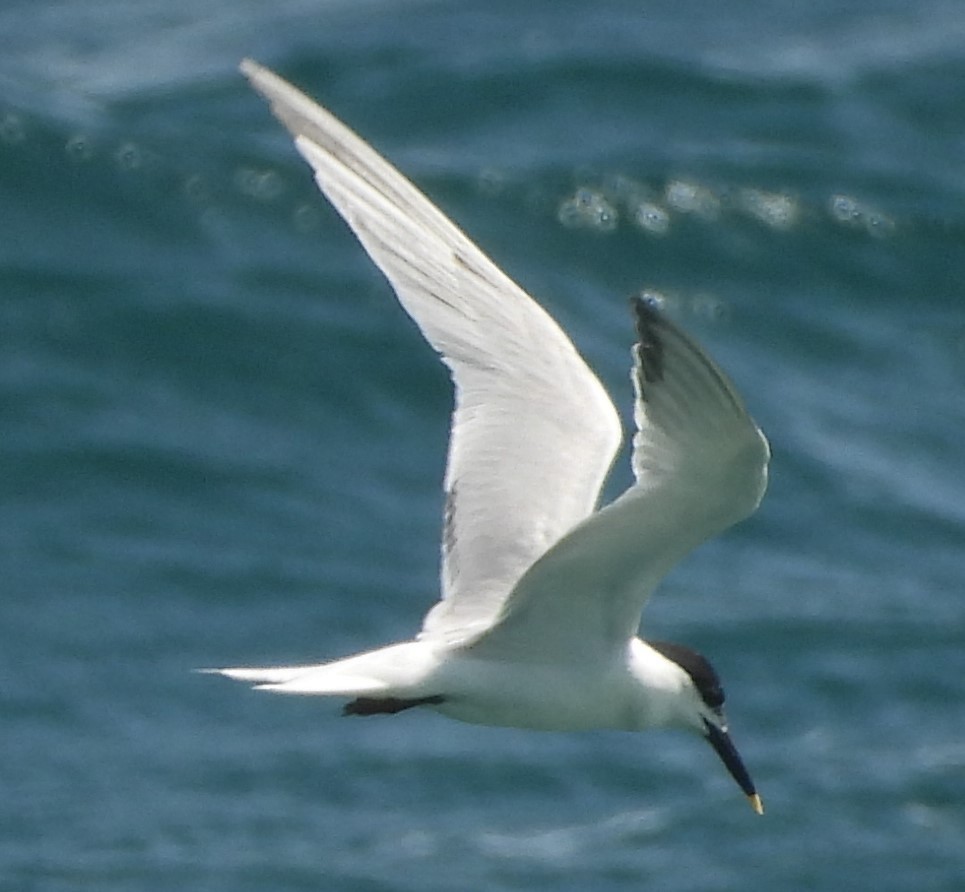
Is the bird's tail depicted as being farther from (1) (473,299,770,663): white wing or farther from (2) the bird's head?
(2) the bird's head

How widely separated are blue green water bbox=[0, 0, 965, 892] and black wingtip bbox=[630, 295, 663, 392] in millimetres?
7178

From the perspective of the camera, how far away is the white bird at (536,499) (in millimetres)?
5953

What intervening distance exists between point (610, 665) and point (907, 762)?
7207mm

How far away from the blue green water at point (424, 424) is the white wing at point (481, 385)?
5302 mm

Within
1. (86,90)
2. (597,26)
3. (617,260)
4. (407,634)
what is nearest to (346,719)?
(407,634)

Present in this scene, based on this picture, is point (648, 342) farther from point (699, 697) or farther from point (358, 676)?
point (699, 697)

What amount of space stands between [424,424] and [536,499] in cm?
727

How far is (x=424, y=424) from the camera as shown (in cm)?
1473

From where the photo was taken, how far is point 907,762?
13.9 meters

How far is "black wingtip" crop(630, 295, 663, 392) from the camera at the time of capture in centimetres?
581

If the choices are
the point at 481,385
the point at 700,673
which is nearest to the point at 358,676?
the point at 700,673

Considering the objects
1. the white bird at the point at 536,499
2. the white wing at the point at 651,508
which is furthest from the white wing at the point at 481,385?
the white wing at the point at 651,508

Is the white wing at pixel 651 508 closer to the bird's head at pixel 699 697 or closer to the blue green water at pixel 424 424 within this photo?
the bird's head at pixel 699 697

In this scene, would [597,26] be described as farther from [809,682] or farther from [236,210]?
[809,682]
